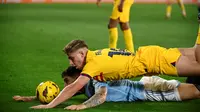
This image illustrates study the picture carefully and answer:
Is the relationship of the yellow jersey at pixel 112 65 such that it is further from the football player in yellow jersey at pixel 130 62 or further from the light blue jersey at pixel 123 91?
the light blue jersey at pixel 123 91

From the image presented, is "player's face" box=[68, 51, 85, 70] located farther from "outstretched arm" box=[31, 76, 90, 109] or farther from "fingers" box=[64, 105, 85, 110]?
"fingers" box=[64, 105, 85, 110]

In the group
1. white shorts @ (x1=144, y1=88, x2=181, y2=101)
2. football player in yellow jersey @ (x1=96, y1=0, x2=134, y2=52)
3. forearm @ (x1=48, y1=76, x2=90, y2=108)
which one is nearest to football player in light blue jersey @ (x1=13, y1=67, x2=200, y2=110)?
white shorts @ (x1=144, y1=88, x2=181, y2=101)

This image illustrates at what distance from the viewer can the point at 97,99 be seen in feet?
19.7

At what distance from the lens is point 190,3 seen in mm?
24312

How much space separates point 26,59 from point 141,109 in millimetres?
3880

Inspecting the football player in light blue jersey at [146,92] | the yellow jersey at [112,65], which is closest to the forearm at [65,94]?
the yellow jersey at [112,65]

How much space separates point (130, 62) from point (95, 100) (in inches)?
20.8

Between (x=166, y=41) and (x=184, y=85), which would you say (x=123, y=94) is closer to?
(x=184, y=85)

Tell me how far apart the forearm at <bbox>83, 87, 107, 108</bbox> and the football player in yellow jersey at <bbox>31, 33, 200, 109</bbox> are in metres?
0.13

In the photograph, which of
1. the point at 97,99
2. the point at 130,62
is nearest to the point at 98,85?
the point at 97,99

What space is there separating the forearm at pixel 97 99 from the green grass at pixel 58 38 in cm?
7

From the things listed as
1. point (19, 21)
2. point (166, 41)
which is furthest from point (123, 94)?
point (19, 21)

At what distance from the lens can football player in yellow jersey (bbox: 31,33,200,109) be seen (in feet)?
19.4

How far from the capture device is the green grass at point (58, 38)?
625cm
